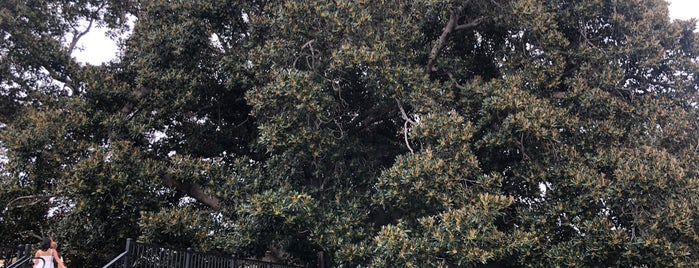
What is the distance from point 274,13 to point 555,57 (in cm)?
587

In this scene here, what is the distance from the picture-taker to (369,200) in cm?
948

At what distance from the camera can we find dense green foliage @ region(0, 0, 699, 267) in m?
7.86

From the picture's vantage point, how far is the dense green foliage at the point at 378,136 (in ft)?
25.8

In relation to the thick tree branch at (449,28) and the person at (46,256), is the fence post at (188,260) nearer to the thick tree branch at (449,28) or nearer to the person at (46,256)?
the person at (46,256)

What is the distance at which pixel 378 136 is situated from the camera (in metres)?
11.7

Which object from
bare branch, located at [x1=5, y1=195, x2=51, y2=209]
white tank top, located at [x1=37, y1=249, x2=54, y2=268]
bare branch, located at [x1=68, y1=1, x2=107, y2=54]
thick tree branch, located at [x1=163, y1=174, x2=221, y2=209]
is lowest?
white tank top, located at [x1=37, y1=249, x2=54, y2=268]

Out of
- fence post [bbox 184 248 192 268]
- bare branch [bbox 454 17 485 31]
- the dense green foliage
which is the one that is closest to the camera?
fence post [bbox 184 248 192 268]

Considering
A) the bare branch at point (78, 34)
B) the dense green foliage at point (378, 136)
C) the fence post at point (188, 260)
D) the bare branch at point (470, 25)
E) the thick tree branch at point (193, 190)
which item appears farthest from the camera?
the bare branch at point (78, 34)

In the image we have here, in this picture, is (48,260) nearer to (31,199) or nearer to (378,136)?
(31,199)

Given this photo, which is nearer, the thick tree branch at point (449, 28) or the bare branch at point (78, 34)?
the thick tree branch at point (449, 28)

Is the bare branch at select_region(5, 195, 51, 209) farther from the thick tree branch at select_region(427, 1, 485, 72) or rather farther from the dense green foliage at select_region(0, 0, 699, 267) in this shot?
the thick tree branch at select_region(427, 1, 485, 72)

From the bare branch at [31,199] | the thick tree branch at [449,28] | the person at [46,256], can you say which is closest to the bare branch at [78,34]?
the bare branch at [31,199]

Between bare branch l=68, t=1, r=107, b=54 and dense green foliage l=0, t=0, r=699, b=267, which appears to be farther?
bare branch l=68, t=1, r=107, b=54

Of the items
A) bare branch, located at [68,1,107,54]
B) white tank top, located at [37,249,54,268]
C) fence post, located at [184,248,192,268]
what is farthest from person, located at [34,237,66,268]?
bare branch, located at [68,1,107,54]
